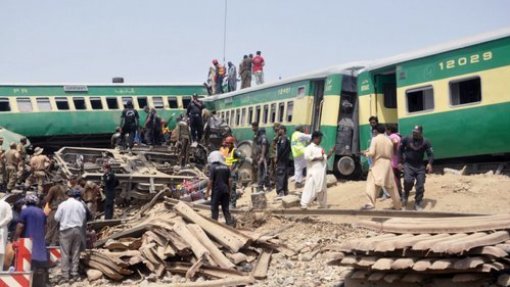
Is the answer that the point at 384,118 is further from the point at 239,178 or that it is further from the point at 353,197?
the point at 239,178

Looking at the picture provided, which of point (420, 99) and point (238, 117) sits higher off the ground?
point (238, 117)

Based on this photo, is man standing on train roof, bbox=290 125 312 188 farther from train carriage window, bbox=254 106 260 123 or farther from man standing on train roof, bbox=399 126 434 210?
train carriage window, bbox=254 106 260 123

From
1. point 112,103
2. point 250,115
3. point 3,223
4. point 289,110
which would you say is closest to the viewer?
point 3,223

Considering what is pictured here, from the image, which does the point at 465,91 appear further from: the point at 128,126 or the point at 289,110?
the point at 128,126

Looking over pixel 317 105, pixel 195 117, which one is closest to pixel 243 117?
pixel 195 117

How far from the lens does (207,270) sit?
1075 cm

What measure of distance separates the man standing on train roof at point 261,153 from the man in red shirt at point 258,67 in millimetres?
8602

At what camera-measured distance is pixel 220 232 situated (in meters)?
11.9

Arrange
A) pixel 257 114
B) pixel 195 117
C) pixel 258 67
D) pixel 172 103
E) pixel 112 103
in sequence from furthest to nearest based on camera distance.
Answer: pixel 172 103 → pixel 112 103 → pixel 258 67 → pixel 257 114 → pixel 195 117

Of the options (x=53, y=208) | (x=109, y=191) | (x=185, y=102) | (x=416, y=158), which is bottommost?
(x=53, y=208)

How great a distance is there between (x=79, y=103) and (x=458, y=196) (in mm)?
18660

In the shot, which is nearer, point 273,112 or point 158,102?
point 273,112

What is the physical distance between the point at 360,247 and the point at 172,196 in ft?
34.5

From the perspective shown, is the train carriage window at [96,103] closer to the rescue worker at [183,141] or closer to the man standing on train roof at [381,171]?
the rescue worker at [183,141]
